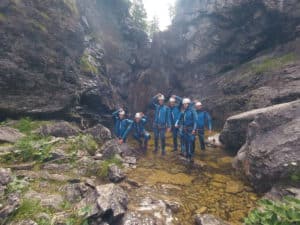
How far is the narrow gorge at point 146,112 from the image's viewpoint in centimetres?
640

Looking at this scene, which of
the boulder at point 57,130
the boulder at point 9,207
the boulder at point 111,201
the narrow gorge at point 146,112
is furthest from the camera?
the boulder at point 57,130

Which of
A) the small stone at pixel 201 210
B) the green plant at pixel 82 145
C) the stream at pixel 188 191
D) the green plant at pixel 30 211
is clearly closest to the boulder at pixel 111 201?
the stream at pixel 188 191

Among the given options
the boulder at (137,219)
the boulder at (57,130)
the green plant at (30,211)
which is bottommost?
the boulder at (137,219)

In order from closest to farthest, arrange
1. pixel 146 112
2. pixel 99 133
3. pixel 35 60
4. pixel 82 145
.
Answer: pixel 82 145 < pixel 35 60 < pixel 99 133 < pixel 146 112

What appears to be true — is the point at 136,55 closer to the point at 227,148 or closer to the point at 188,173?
the point at 227,148

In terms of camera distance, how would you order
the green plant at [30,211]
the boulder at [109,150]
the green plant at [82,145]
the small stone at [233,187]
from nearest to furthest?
the green plant at [30,211] < the small stone at [233,187] < the green plant at [82,145] < the boulder at [109,150]

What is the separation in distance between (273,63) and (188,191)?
14986mm

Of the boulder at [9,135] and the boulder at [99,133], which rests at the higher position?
the boulder at [99,133]

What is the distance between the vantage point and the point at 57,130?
39.2 ft

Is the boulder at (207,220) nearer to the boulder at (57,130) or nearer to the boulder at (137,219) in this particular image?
the boulder at (137,219)

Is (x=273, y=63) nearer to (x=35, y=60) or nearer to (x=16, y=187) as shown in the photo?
(x=35, y=60)

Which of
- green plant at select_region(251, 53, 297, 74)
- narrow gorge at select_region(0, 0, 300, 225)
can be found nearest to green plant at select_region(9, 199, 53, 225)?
narrow gorge at select_region(0, 0, 300, 225)

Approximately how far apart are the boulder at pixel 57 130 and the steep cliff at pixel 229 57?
40.5ft

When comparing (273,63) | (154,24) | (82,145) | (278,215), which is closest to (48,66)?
(82,145)
